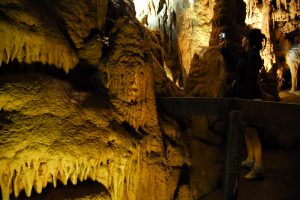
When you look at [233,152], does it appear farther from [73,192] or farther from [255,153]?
[73,192]

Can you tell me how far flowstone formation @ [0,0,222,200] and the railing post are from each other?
1.36 m

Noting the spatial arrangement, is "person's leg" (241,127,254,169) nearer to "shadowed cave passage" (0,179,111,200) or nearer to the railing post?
the railing post

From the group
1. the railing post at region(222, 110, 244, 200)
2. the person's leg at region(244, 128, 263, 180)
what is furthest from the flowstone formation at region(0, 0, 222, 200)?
the person's leg at region(244, 128, 263, 180)

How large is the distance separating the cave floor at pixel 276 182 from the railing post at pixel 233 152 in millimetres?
956

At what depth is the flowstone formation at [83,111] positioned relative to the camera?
13.3 feet

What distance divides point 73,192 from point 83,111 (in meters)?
1.34

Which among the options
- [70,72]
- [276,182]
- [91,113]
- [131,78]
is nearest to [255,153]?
[276,182]

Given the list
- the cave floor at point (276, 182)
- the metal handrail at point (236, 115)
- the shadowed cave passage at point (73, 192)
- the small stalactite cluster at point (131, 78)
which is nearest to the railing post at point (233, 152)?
the metal handrail at point (236, 115)

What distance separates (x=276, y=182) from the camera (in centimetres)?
638

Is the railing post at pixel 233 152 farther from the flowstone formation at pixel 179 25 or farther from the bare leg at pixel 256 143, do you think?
the flowstone formation at pixel 179 25

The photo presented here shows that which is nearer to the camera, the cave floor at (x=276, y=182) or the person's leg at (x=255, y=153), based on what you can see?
the person's leg at (x=255, y=153)

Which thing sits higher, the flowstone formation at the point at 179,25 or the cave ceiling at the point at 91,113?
the flowstone formation at the point at 179,25

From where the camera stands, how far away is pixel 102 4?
638 cm

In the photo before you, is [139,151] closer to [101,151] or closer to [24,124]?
[101,151]
